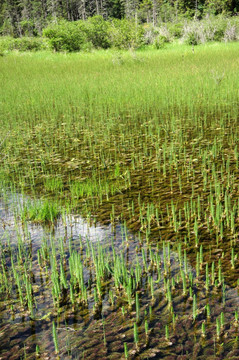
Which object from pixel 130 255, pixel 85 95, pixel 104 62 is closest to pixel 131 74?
pixel 85 95

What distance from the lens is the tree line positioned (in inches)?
2655

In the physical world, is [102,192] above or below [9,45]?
below

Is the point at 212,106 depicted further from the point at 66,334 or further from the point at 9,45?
the point at 9,45

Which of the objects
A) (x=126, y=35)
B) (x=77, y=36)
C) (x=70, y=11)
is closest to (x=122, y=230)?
(x=126, y=35)

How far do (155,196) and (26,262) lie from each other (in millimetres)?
2149

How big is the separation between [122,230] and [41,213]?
1119mm

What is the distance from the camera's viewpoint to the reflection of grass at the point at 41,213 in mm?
4812

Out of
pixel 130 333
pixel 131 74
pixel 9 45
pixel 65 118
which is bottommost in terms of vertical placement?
pixel 130 333

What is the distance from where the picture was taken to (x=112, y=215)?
486 cm

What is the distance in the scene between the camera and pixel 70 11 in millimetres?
77812

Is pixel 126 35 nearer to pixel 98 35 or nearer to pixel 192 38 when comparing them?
pixel 98 35

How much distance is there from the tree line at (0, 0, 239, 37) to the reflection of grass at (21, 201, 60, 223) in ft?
206

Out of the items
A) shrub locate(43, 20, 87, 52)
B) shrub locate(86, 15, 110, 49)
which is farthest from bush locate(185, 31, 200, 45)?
shrub locate(43, 20, 87, 52)

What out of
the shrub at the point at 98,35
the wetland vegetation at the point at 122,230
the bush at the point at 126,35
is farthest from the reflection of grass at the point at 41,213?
the shrub at the point at 98,35
